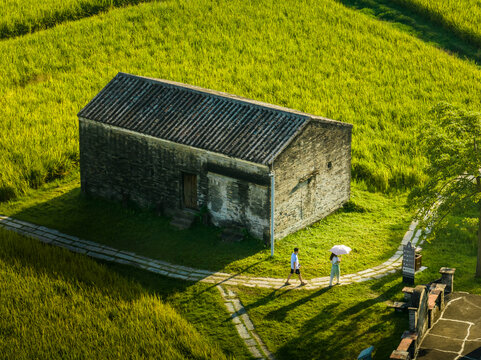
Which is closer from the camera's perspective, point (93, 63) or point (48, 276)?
point (48, 276)

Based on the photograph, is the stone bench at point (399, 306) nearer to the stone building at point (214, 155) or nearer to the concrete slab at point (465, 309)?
the concrete slab at point (465, 309)

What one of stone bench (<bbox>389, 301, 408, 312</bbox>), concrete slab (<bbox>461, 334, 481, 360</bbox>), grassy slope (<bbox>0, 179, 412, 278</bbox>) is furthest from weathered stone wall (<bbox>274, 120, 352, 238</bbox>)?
concrete slab (<bbox>461, 334, 481, 360</bbox>)

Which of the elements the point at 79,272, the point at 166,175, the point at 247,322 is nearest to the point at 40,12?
the point at 166,175

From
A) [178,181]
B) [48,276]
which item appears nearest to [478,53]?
[178,181]

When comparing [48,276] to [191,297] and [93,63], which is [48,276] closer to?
[191,297]

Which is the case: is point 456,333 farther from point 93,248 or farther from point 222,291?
point 93,248

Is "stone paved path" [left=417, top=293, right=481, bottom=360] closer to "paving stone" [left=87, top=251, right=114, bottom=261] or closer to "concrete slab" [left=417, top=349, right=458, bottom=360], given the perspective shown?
"concrete slab" [left=417, top=349, right=458, bottom=360]

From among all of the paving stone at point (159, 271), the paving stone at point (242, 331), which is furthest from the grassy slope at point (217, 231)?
the paving stone at point (242, 331)
